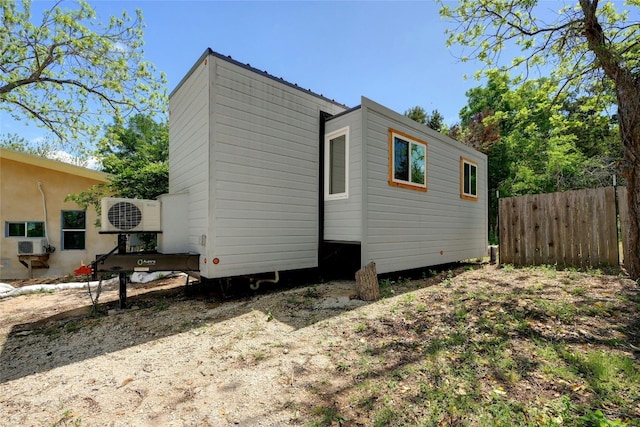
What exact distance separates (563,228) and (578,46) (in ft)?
11.9

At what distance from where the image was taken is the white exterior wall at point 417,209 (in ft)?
17.4

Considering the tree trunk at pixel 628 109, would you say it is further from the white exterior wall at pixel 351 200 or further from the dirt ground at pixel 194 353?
the white exterior wall at pixel 351 200

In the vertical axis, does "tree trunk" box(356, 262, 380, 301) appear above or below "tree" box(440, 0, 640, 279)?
below

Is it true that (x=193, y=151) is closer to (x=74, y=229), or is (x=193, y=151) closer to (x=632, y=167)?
(x=632, y=167)

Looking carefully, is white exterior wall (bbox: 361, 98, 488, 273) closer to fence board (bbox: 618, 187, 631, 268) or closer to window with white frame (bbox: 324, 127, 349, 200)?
window with white frame (bbox: 324, 127, 349, 200)

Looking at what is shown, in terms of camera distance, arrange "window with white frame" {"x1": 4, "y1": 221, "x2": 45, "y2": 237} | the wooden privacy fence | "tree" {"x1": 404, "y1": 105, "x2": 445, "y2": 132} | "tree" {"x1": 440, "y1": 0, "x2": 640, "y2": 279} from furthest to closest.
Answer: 1. "tree" {"x1": 404, "y1": 105, "x2": 445, "y2": 132}
2. "window with white frame" {"x1": 4, "y1": 221, "x2": 45, "y2": 237}
3. the wooden privacy fence
4. "tree" {"x1": 440, "y1": 0, "x2": 640, "y2": 279}

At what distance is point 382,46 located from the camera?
26.4 ft

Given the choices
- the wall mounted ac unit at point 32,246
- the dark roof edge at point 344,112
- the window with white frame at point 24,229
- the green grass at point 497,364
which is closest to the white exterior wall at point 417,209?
the dark roof edge at point 344,112

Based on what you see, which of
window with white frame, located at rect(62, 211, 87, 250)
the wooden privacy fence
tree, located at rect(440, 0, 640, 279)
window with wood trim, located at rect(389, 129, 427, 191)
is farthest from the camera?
window with white frame, located at rect(62, 211, 87, 250)

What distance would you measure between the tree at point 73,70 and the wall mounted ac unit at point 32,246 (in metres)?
3.35

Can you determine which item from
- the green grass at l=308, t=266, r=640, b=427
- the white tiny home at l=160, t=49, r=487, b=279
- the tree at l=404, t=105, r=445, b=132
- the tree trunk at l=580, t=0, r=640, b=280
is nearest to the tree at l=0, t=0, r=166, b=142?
the white tiny home at l=160, t=49, r=487, b=279

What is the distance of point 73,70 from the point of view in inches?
343

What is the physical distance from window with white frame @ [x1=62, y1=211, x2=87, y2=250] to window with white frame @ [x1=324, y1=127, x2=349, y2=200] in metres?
8.55

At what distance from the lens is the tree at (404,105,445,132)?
765 inches
